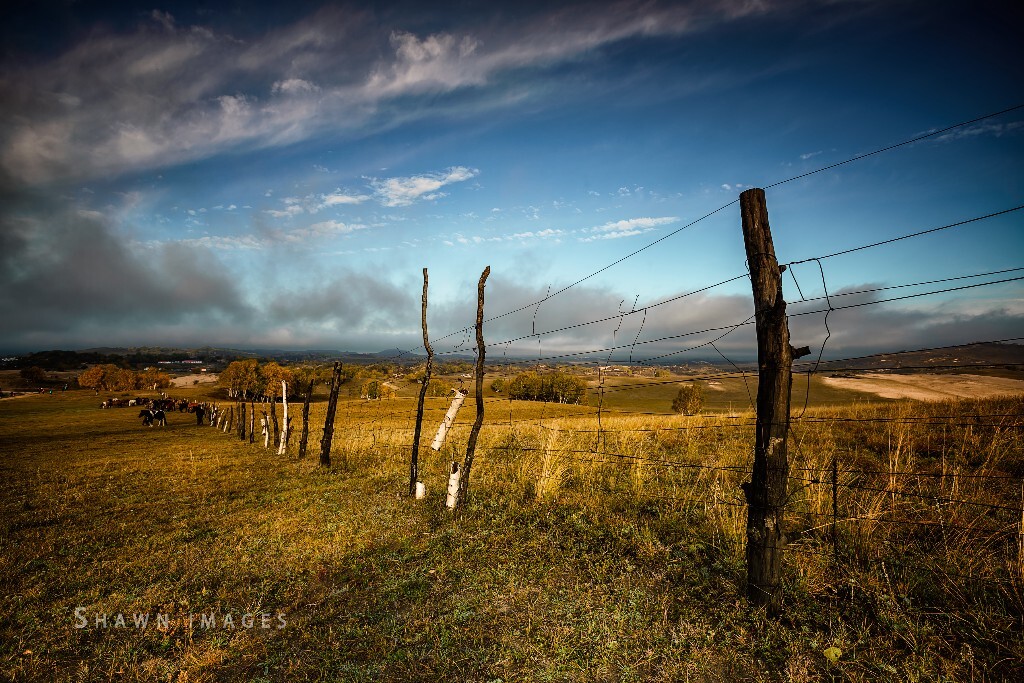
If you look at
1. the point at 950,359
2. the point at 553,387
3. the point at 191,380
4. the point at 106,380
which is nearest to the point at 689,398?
the point at 553,387

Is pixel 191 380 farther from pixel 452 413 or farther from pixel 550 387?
pixel 452 413

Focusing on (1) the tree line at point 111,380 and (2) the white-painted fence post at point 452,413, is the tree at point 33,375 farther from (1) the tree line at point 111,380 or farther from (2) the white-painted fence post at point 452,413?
(2) the white-painted fence post at point 452,413

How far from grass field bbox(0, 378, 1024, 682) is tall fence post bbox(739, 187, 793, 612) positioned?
465 mm

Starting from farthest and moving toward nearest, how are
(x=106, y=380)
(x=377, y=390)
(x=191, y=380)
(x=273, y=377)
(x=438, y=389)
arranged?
(x=191, y=380), (x=273, y=377), (x=377, y=390), (x=106, y=380), (x=438, y=389)

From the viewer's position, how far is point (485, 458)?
39.9 ft

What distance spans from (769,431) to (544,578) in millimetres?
3329

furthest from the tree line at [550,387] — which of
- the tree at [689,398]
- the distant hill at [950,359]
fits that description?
the distant hill at [950,359]

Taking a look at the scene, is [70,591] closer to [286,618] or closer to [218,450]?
[286,618]

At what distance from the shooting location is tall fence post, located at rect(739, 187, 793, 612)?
4223 mm

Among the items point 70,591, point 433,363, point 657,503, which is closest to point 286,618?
point 70,591

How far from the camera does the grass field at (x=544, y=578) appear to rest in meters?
3.77

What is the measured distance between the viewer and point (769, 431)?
13.9 feet

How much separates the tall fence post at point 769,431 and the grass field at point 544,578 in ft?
1.52

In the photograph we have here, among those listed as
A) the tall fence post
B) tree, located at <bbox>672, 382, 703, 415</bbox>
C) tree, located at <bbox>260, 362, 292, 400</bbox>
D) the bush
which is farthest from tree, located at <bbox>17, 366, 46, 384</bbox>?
the tall fence post
